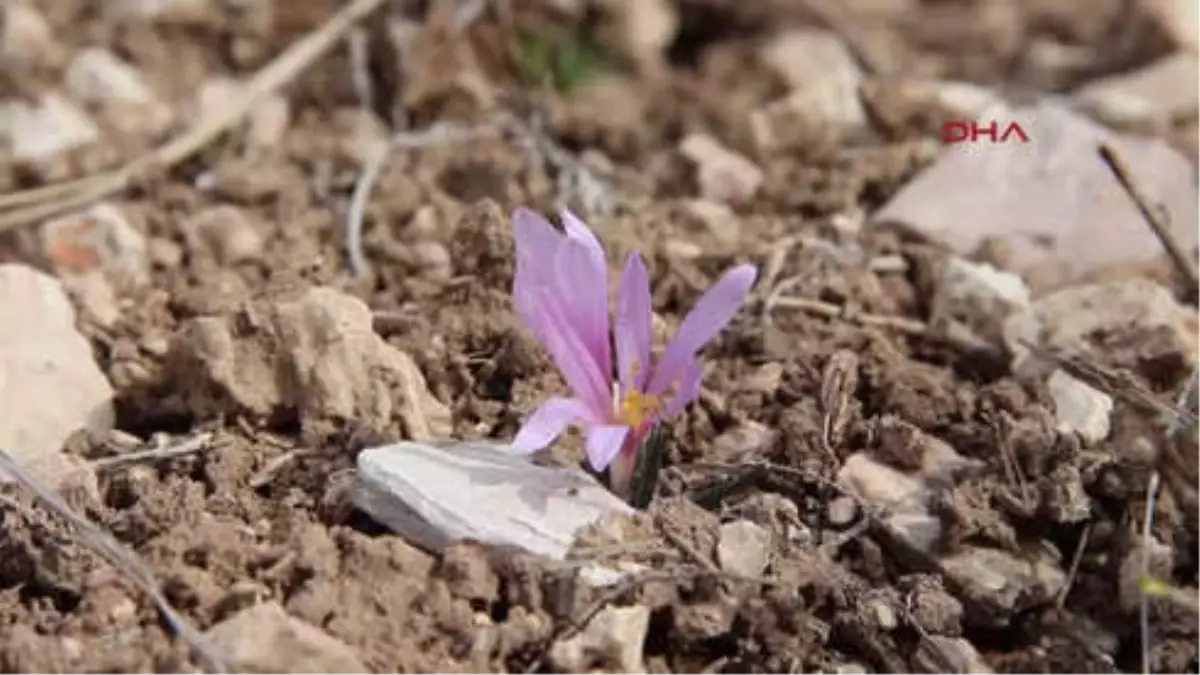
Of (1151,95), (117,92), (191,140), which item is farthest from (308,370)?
(1151,95)

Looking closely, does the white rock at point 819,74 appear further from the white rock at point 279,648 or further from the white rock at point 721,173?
the white rock at point 279,648

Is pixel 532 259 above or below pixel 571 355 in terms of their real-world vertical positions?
above

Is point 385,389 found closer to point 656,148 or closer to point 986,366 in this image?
point 986,366

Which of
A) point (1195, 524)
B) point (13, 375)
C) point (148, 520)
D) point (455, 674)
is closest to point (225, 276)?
point (13, 375)

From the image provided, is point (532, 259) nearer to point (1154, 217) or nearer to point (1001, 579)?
point (1001, 579)

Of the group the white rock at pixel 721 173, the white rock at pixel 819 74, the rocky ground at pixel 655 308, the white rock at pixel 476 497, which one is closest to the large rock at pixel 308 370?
the rocky ground at pixel 655 308

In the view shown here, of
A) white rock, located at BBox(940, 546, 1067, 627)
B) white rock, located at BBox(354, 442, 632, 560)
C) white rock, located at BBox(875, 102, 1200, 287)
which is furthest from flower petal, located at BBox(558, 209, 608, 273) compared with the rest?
white rock, located at BBox(875, 102, 1200, 287)

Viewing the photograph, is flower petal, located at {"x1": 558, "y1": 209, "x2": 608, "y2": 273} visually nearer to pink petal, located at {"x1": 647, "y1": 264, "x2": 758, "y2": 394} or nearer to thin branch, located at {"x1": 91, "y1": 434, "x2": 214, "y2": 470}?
pink petal, located at {"x1": 647, "y1": 264, "x2": 758, "y2": 394}
